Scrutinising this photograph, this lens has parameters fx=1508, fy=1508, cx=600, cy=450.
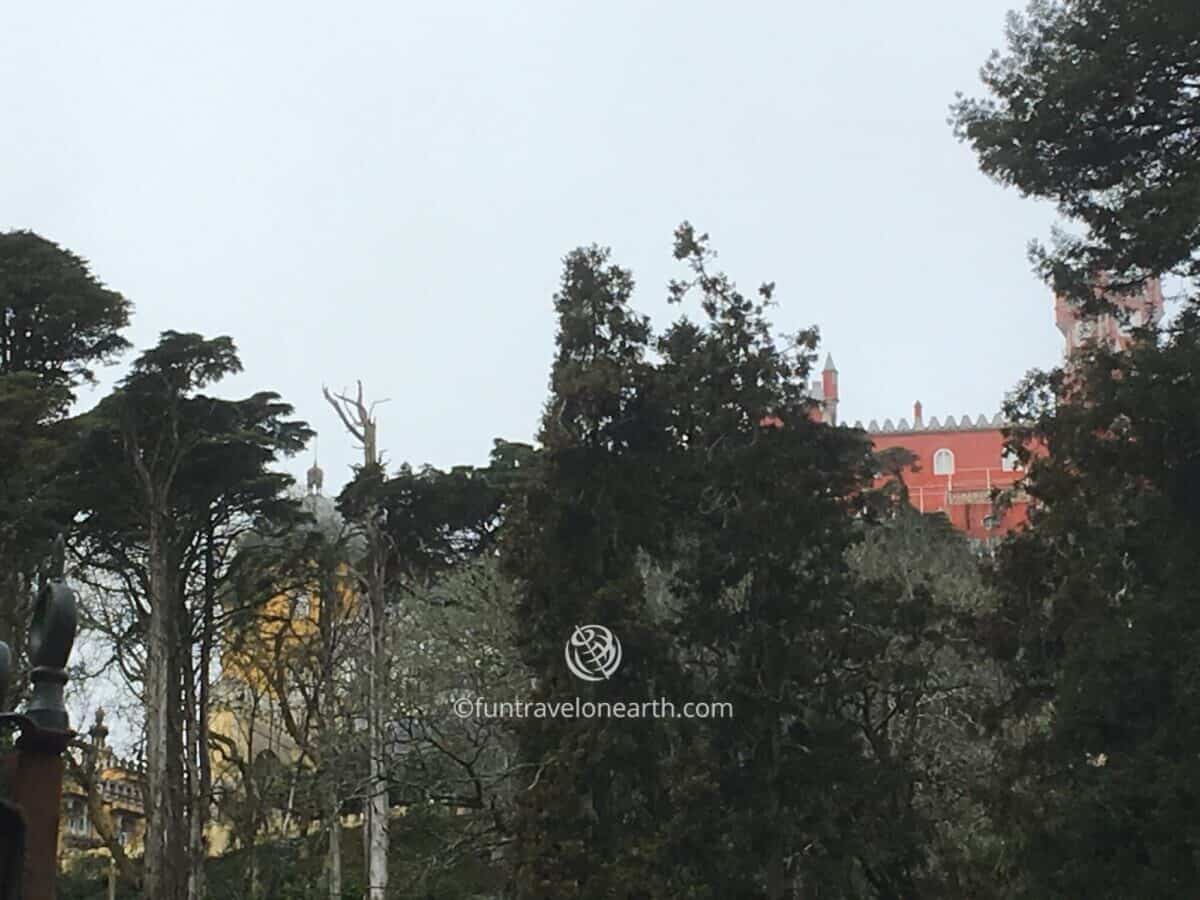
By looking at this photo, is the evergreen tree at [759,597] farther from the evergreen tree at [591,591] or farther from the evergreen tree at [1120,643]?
the evergreen tree at [1120,643]

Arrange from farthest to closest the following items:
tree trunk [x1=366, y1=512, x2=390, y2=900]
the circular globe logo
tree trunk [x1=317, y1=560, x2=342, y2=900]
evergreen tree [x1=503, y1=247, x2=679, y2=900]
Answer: tree trunk [x1=317, y1=560, x2=342, y2=900]
tree trunk [x1=366, y1=512, x2=390, y2=900]
the circular globe logo
evergreen tree [x1=503, y1=247, x2=679, y2=900]

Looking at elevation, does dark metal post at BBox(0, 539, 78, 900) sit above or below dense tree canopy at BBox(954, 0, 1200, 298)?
below

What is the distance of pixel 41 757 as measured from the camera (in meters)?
2.53

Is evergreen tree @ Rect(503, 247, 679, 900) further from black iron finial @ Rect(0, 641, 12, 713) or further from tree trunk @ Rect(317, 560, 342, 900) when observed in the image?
black iron finial @ Rect(0, 641, 12, 713)

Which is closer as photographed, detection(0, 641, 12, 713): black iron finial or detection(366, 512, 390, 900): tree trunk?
detection(0, 641, 12, 713): black iron finial

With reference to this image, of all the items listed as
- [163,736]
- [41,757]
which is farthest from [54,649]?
[163,736]

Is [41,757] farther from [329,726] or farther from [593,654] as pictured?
[329,726]

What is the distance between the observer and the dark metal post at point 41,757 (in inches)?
86.1

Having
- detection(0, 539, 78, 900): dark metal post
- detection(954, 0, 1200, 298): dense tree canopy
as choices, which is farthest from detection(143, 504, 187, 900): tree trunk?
detection(0, 539, 78, 900): dark metal post

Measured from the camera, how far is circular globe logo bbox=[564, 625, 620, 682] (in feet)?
46.4

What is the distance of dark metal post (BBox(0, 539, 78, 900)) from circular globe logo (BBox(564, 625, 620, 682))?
37.9 feet

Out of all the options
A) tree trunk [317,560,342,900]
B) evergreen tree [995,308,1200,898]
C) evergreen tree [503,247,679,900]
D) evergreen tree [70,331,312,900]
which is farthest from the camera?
evergreen tree [70,331,312,900]

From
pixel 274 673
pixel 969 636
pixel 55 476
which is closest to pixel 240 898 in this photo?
pixel 274 673

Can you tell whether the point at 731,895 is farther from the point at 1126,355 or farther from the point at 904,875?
the point at 1126,355
